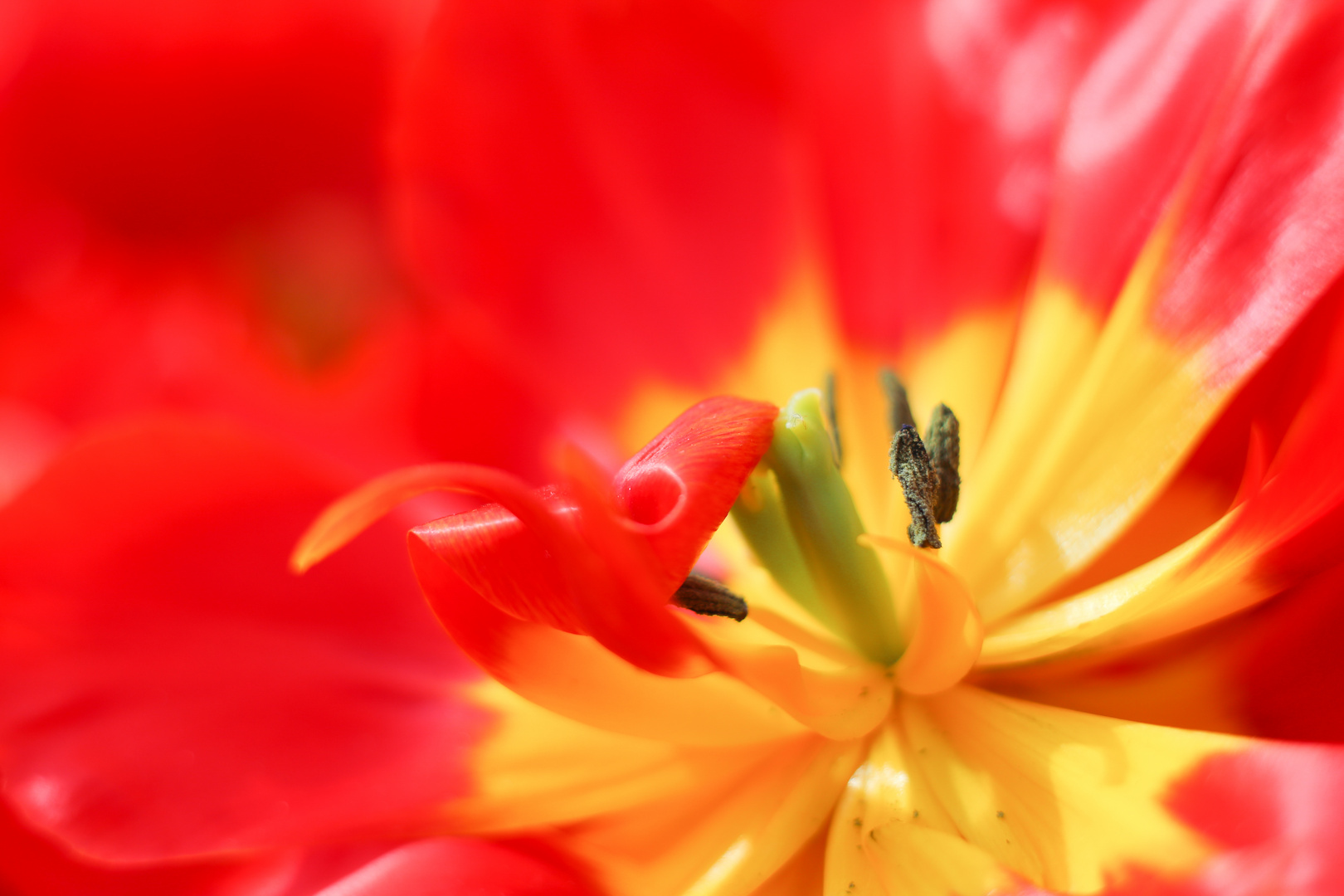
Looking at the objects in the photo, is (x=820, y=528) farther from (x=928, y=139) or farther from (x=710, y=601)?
(x=928, y=139)

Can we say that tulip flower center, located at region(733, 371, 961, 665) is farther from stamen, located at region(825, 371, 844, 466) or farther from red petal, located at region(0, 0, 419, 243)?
red petal, located at region(0, 0, 419, 243)

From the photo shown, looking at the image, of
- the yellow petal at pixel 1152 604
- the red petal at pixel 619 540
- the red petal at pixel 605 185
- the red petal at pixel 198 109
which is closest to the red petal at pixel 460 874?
the red petal at pixel 619 540

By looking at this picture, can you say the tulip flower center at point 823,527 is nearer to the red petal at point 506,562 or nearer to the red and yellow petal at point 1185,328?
the red and yellow petal at point 1185,328

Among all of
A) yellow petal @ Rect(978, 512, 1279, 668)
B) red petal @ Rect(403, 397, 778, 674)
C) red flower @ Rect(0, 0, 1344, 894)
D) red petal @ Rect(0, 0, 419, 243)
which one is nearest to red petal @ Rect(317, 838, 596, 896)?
red flower @ Rect(0, 0, 1344, 894)

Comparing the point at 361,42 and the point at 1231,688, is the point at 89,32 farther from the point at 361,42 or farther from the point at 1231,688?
the point at 1231,688

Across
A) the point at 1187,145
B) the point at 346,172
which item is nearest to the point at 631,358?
the point at 346,172
